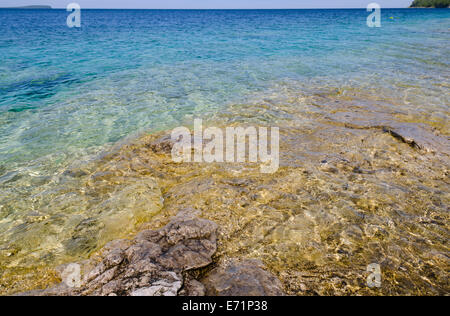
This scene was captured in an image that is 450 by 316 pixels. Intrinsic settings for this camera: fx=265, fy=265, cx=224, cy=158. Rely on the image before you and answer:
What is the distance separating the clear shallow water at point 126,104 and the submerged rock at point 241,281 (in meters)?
1.70

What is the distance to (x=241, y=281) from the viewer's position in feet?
9.23

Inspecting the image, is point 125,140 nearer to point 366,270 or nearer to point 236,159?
point 236,159

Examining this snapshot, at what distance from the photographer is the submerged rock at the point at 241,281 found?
8.86 feet

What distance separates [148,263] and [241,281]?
104cm

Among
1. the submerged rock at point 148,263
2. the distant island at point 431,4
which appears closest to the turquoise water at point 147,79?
the submerged rock at point 148,263

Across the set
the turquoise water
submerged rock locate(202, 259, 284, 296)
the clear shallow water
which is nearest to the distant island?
the turquoise water

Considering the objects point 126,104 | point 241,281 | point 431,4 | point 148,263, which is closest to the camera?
Result: point 241,281

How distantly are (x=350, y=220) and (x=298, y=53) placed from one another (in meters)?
16.4

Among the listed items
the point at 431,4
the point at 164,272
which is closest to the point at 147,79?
the point at 164,272

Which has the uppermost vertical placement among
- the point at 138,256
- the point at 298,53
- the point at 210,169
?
the point at 298,53

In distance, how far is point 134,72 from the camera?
44.8ft

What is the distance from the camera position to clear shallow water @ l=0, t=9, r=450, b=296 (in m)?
4.23

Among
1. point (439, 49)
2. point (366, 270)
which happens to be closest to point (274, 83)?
point (366, 270)

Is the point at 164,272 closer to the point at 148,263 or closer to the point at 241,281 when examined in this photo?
the point at 148,263
